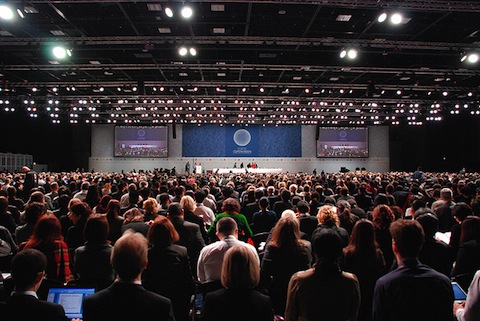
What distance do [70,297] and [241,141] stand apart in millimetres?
34686

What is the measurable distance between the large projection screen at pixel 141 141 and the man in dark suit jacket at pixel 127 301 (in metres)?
34.3

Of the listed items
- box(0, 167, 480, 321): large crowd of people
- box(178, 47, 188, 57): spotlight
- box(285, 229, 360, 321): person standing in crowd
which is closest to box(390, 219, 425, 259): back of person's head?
box(0, 167, 480, 321): large crowd of people

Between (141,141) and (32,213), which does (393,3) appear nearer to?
(32,213)

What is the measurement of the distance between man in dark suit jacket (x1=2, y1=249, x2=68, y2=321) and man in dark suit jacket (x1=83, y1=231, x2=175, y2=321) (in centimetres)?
24

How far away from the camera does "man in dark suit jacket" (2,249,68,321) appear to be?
2.20 meters

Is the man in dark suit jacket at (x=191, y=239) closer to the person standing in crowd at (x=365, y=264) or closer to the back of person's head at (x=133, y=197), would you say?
the person standing in crowd at (x=365, y=264)

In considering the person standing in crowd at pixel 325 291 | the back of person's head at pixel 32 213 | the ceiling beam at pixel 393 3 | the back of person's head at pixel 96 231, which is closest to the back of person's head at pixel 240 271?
the person standing in crowd at pixel 325 291

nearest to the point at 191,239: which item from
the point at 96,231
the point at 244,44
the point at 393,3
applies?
the point at 96,231

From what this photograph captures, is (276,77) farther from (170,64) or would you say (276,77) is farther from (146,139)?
(146,139)

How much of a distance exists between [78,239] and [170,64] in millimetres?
11977

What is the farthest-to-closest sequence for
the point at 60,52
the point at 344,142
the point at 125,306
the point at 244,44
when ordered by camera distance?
1. the point at 344,142
2. the point at 244,44
3. the point at 60,52
4. the point at 125,306

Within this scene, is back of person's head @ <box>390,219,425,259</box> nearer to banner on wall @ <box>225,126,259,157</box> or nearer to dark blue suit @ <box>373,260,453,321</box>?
dark blue suit @ <box>373,260,453,321</box>

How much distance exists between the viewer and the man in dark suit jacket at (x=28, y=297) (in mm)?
2197

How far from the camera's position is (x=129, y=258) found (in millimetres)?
2234
